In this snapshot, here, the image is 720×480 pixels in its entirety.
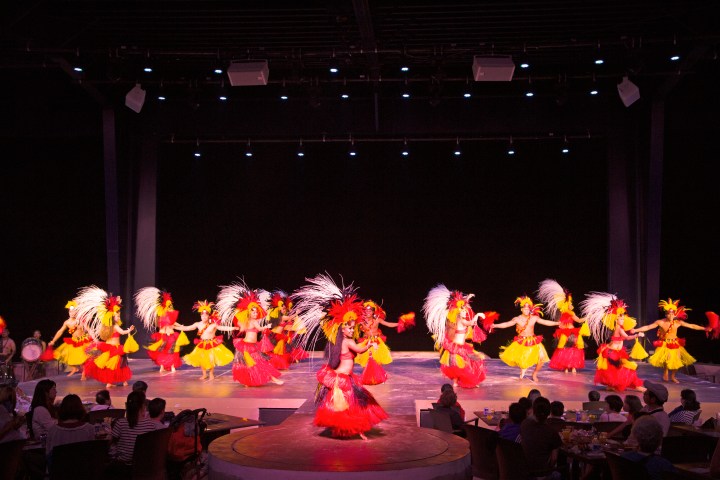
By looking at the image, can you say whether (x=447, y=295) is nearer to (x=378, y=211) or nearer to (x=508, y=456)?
(x=378, y=211)

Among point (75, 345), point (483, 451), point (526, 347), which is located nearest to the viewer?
point (483, 451)

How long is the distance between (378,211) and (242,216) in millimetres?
2539

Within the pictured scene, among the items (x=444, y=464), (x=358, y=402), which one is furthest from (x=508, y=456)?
(x=358, y=402)

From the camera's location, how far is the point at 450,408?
6594 millimetres

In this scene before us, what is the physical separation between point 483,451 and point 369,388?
461 cm

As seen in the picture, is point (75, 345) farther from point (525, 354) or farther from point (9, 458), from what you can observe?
point (9, 458)

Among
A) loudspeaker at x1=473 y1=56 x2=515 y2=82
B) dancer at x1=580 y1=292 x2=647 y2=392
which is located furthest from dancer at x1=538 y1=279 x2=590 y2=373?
loudspeaker at x1=473 y1=56 x2=515 y2=82

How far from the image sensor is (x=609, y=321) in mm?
9938

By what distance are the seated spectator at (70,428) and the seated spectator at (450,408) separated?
9.59 ft

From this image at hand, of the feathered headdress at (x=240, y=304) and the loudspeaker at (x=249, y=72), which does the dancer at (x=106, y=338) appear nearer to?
the feathered headdress at (x=240, y=304)

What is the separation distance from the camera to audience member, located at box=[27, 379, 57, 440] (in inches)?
216

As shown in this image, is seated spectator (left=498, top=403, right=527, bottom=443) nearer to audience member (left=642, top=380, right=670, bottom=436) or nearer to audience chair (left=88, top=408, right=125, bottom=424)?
audience member (left=642, top=380, right=670, bottom=436)

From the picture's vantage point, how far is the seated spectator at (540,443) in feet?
16.1

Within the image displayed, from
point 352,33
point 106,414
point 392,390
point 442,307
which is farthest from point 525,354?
point 106,414
